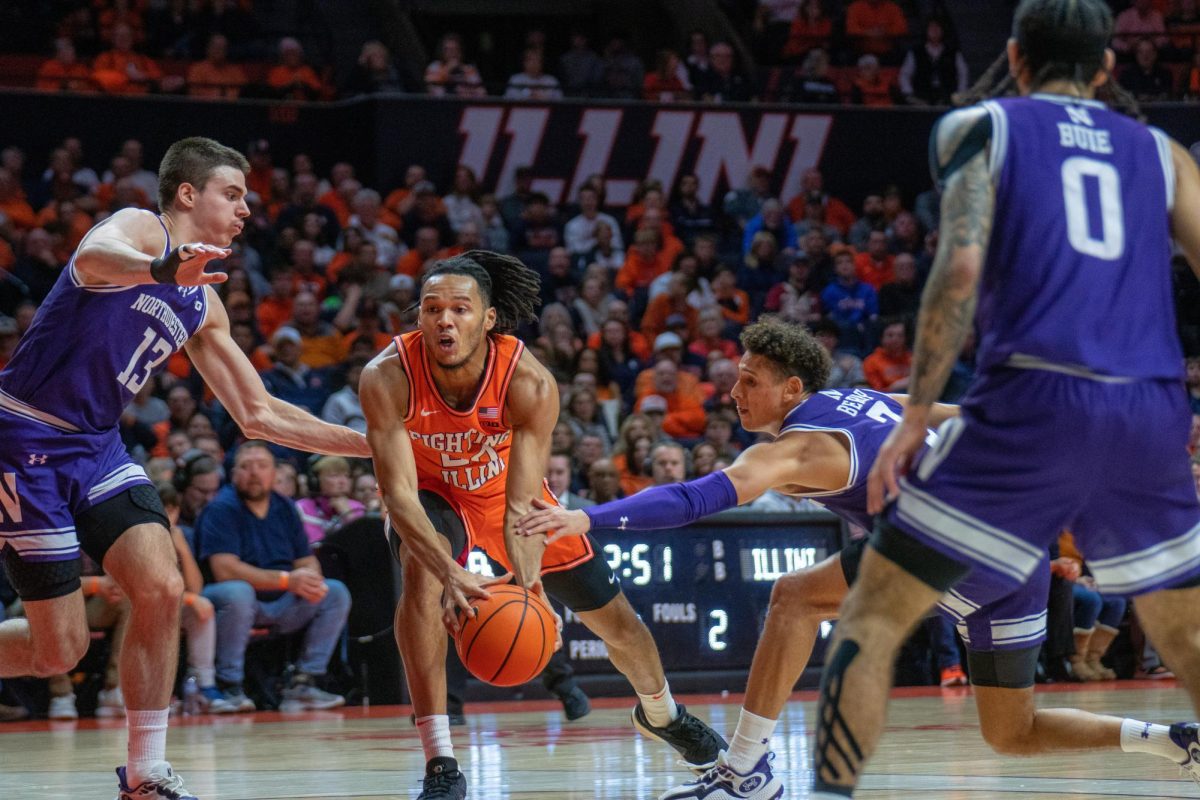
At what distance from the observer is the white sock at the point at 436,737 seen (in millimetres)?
5461

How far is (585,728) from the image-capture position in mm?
8828

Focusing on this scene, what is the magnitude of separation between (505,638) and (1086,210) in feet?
7.69

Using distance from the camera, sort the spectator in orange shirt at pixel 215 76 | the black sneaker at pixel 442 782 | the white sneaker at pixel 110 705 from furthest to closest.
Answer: the spectator in orange shirt at pixel 215 76 → the white sneaker at pixel 110 705 → the black sneaker at pixel 442 782

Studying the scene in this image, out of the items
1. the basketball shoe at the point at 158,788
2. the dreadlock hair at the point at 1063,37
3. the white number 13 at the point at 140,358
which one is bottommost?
the basketball shoe at the point at 158,788

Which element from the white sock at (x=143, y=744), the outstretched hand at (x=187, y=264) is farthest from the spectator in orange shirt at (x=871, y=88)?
the white sock at (x=143, y=744)

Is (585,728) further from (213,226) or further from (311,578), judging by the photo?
(213,226)

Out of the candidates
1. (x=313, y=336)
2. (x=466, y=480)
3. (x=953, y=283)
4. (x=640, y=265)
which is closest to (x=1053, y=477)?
(x=953, y=283)

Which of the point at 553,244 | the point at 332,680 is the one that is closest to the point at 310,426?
the point at 332,680

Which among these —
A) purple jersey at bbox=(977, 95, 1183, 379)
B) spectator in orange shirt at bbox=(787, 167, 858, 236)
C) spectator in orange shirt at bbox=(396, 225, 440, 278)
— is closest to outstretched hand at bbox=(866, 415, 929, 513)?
purple jersey at bbox=(977, 95, 1183, 379)

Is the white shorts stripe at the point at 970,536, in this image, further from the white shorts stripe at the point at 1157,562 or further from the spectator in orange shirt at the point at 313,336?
the spectator in orange shirt at the point at 313,336

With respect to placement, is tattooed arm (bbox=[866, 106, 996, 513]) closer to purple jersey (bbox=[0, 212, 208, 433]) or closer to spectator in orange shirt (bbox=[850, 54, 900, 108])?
purple jersey (bbox=[0, 212, 208, 433])

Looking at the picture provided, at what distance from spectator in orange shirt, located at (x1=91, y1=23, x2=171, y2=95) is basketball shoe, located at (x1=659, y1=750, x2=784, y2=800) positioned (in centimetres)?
1246

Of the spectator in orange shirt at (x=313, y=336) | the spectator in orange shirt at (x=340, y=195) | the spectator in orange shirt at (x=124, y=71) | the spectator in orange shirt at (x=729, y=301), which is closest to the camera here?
the spectator in orange shirt at (x=313, y=336)

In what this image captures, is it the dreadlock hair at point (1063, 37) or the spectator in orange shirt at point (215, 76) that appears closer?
the dreadlock hair at point (1063, 37)
